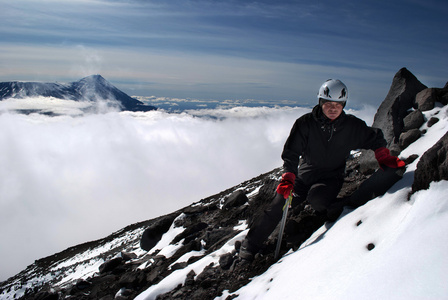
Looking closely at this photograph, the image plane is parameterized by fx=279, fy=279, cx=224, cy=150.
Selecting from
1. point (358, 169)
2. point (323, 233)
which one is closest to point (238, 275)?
point (323, 233)

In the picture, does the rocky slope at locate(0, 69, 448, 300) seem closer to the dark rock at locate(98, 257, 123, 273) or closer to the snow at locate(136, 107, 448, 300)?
the dark rock at locate(98, 257, 123, 273)

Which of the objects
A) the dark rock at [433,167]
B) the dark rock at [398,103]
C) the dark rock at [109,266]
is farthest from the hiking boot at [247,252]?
the dark rock at [109,266]

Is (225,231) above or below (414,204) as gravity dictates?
below

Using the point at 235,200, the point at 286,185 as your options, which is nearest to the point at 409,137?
the point at 286,185

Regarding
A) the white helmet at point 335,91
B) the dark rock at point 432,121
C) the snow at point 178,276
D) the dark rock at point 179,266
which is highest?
the white helmet at point 335,91

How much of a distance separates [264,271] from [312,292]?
2.21 meters

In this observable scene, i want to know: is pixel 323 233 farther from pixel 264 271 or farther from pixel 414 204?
pixel 414 204

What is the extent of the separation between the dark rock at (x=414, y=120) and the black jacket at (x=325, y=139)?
233 cm

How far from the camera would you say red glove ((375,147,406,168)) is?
564 centimetres

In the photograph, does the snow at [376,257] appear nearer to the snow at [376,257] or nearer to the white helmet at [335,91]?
the snow at [376,257]

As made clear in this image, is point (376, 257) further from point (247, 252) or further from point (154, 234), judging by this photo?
point (154, 234)

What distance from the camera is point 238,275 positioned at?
654cm

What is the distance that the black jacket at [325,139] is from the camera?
6.28 m

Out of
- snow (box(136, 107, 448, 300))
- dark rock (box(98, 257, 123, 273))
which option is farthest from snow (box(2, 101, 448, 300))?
dark rock (box(98, 257, 123, 273))
